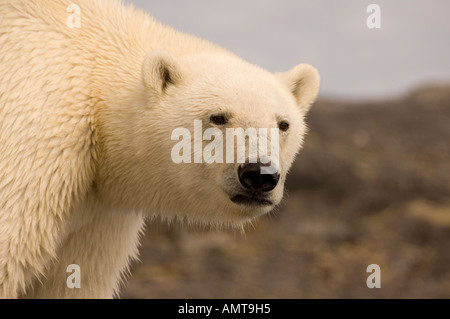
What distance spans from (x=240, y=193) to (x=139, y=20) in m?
1.72

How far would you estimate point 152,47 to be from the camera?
5.23 metres

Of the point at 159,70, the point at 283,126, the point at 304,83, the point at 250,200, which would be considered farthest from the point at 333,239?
the point at 159,70

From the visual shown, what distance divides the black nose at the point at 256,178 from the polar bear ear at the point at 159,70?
0.92m

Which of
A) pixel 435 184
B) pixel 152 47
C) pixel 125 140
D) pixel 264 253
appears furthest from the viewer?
pixel 435 184

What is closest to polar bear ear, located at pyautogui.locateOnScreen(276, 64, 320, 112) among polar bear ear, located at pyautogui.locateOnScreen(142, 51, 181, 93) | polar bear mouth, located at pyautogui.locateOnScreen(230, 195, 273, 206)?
polar bear ear, located at pyautogui.locateOnScreen(142, 51, 181, 93)

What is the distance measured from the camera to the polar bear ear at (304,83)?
5422mm

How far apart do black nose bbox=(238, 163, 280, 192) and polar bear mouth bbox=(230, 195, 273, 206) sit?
0.29 ft

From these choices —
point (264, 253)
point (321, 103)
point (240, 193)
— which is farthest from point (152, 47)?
point (321, 103)

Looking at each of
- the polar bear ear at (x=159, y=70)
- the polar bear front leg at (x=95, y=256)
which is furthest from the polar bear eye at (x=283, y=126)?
the polar bear front leg at (x=95, y=256)

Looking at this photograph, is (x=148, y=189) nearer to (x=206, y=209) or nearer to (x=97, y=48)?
(x=206, y=209)

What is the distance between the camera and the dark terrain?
11.1 meters

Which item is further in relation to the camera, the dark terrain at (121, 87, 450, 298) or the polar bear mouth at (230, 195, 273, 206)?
the dark terrain at (121, 87, 450, 298)

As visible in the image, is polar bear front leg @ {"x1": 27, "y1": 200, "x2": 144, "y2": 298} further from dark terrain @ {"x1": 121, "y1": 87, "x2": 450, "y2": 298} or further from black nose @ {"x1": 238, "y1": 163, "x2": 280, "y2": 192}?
dark terrain @ {"x1": 121, "y1": 87, "x2": 450, "y2": 298}

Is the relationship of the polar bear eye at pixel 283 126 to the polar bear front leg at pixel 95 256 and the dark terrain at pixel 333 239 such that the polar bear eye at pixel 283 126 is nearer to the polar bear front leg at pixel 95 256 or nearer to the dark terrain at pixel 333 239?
the polar bear front leg at pixel 95 256
